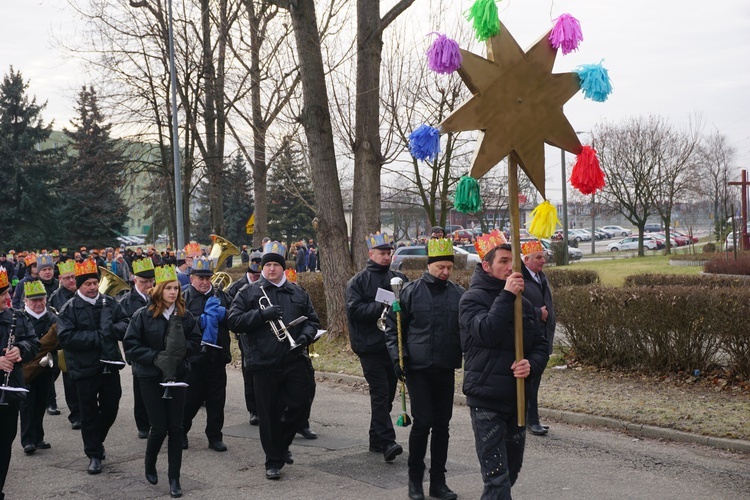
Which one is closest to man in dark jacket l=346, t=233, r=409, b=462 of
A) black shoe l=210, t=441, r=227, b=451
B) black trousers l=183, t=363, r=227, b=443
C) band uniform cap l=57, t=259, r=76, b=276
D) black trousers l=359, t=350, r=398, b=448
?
Answer: black trousers l=359, t=350, r=398, b=448

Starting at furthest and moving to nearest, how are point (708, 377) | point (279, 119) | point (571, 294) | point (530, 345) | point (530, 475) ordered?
point (279, 119), point (571, 294), point (708, 377), point (530, 475), point (530, 345)

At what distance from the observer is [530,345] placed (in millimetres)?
5539

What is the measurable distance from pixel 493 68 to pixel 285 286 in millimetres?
3207

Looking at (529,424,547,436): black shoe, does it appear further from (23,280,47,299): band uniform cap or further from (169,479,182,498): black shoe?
(23,280,47,299): band uniform cap

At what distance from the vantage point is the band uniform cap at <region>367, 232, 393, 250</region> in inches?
332

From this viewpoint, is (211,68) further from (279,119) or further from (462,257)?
(462,257)

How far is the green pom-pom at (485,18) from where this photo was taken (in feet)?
17.9

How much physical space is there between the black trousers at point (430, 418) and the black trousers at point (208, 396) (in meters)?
2.83

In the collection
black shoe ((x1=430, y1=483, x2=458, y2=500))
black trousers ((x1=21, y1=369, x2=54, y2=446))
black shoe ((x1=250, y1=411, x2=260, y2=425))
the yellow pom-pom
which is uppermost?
the yellow pom-pom

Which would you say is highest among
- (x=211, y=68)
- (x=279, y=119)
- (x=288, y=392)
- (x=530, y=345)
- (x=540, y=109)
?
(x=211, y=68)

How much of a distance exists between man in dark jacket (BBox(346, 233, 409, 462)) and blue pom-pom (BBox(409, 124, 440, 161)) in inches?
101

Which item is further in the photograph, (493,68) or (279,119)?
(279,119)

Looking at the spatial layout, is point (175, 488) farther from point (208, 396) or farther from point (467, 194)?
point (467, 194)

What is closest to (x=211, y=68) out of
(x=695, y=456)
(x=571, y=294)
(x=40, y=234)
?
(x=571, y=294)
